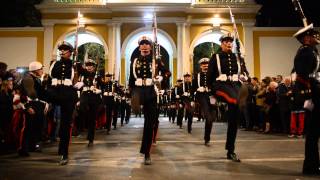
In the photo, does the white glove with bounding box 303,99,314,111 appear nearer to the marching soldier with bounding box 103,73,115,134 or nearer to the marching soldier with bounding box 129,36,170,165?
the marching soldier with bounding box 129,36,170,165

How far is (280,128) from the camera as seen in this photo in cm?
1744

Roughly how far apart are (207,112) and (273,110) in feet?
18.2

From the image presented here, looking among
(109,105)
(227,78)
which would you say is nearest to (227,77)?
(227,78)

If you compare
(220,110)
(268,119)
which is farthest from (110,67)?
(268,119)

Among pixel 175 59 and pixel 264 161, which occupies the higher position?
pixel 175 59

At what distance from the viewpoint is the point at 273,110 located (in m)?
17.3

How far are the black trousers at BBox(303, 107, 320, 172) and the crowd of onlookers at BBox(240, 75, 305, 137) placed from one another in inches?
284

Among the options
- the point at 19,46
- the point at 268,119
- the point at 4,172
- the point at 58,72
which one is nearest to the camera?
the point at 4,172

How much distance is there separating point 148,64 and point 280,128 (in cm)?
1004

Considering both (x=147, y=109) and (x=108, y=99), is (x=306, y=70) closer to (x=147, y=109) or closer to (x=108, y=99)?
(x=147, y=109)

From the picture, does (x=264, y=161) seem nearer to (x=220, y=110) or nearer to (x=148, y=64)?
(x=148, y=64)

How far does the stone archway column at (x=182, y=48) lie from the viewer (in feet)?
130

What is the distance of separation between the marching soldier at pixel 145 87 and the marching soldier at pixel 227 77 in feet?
3.59

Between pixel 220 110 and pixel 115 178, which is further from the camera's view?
pixel 220 110
